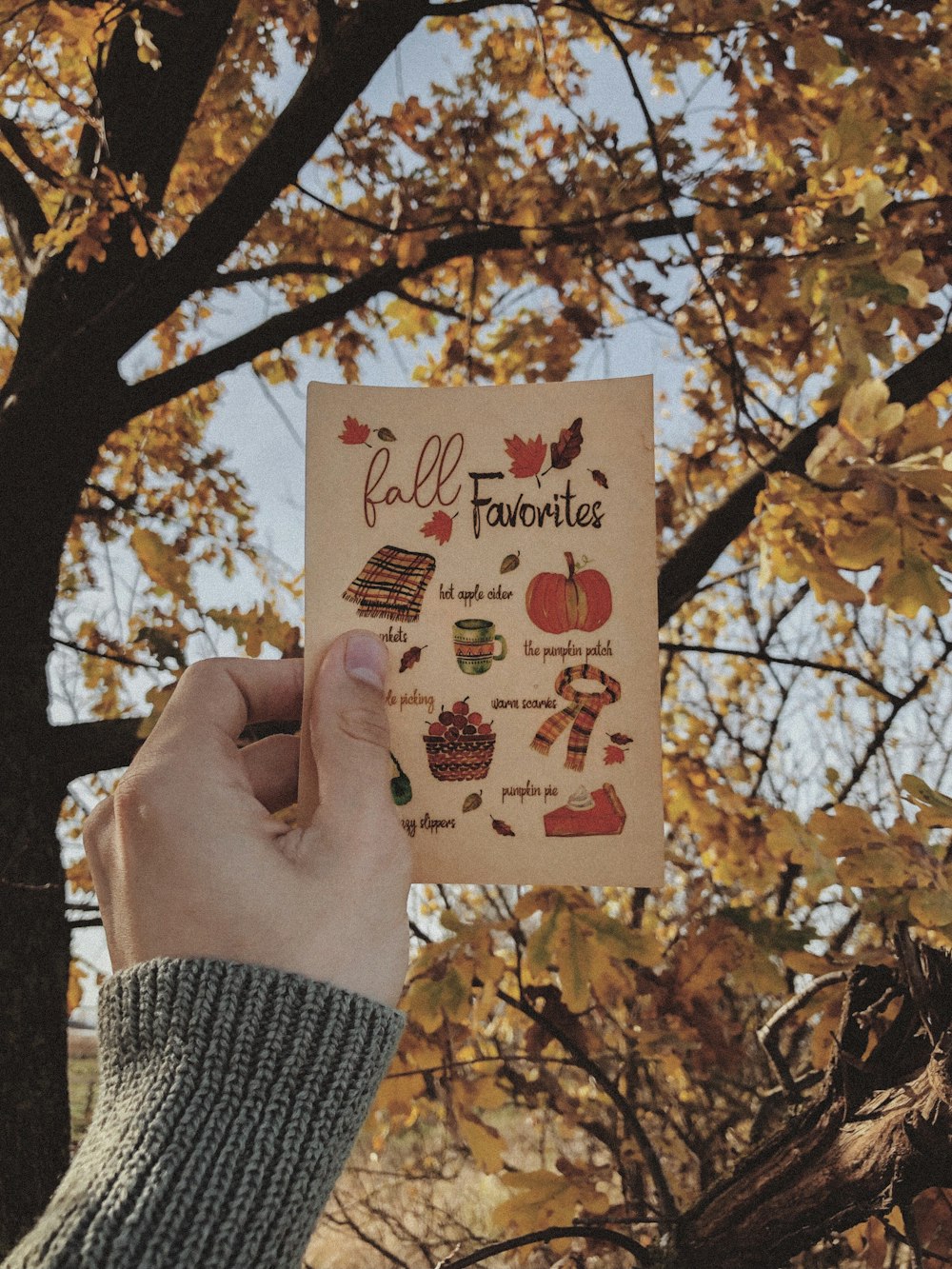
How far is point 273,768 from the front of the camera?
3.77 feet

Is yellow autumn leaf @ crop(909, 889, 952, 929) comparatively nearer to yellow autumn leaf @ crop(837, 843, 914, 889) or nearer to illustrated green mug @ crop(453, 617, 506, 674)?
yellow autumn leaf @ crop(837, 843, 914, 889)

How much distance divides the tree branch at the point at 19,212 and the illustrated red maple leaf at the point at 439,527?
2.10 m

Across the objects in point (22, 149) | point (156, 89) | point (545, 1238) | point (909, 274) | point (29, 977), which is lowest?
point (545, 1238)

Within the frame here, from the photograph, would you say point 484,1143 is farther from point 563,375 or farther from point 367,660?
point 563,375

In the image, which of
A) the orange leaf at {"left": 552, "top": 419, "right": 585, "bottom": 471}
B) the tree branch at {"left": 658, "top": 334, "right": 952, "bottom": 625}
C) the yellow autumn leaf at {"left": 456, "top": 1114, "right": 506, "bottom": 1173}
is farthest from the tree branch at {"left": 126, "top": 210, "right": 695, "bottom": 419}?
the yellow autumn leaf at {"left": 456, "top": 1114, "right": 506, "bottom": 1173}

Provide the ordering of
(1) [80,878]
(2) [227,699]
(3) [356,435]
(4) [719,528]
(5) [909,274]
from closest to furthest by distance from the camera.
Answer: (2) [227,699] < (3) [356,435] < (5) [909,274] < (4) [719,528] < (1) [80,878]

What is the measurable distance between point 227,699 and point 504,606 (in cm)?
36

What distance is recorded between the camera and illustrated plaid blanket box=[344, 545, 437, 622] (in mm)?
1065

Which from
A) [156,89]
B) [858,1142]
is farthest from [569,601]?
[156,89]

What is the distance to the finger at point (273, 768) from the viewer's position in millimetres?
1137

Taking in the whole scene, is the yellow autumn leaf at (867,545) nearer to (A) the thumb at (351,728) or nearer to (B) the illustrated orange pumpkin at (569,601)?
(B) the illustrated orange pumpkin at (569,601)

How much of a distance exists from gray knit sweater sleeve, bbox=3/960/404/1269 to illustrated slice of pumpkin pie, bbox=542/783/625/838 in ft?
1.06

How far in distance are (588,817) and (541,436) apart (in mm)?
498

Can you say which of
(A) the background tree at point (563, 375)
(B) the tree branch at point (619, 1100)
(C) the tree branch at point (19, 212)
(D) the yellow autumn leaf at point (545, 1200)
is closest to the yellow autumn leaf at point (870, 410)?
(A) the background tree at point (563, 375)
